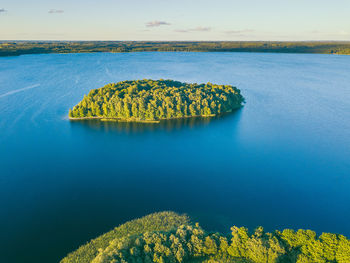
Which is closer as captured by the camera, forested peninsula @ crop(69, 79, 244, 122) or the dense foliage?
the dense foliage

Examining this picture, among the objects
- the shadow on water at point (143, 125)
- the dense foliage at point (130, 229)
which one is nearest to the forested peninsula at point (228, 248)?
the dense foliage at point (130, 229)

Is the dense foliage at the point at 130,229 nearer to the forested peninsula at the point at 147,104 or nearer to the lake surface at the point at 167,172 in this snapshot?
the lake surface at the point at 167,172

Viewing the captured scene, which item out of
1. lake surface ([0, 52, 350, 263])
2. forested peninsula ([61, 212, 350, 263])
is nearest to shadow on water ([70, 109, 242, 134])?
lake surface ([0, 52, 350, 263])

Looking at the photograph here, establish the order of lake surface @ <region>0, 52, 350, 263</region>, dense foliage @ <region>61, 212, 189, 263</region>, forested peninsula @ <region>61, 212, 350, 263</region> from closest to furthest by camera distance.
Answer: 1. forested peninsula @ <region>61, 212, 350, 263</region>
2. dense foliage @ <region>61, 212, 189, 263</region>
3. lake surface @ <region>0, 52, 350, 263</region>

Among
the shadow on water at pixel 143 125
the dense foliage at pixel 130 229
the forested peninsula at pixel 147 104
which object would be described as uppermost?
the forested peninsula at pixel 147 104

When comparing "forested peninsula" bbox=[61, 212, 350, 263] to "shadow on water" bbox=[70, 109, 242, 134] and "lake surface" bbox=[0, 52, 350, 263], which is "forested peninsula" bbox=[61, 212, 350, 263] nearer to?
"lake surface" bbox=[0, 52, 350, 263]

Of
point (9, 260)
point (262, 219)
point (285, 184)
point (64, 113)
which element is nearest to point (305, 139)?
point (285, 184)

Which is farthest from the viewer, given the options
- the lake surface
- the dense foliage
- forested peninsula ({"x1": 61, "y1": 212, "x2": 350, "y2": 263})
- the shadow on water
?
the shadow on water
